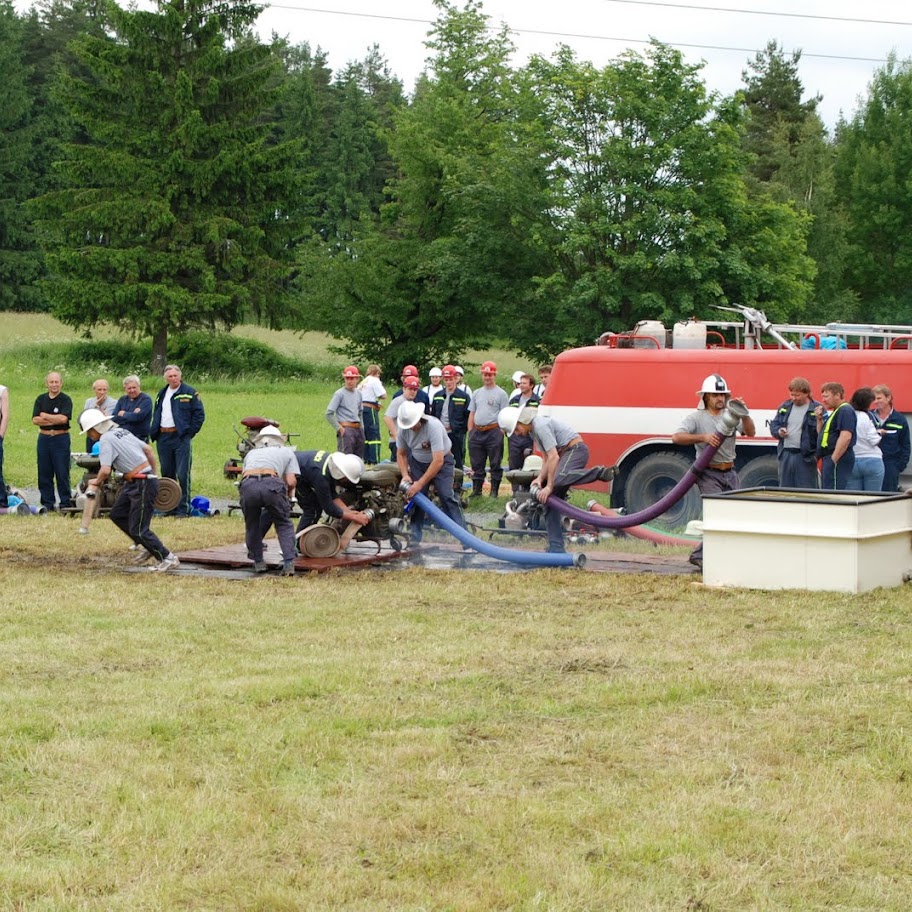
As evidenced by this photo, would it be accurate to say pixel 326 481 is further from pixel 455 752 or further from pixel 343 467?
pixel 455 752

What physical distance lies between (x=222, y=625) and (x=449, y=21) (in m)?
45.4

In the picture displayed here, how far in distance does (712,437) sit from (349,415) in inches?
257

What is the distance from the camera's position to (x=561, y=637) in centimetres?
985

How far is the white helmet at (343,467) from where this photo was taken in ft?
43.3

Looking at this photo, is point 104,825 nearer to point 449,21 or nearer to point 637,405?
point 637,405

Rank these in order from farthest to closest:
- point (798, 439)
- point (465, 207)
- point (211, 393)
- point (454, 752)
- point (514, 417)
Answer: point (465, 207)
point (211, 393)
point (798, 439)
point (514, 417)
point (454, 752)

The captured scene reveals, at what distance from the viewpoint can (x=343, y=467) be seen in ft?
43.4

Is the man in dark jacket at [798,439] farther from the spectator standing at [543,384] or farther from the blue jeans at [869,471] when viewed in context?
the spectator standing at [543,384]

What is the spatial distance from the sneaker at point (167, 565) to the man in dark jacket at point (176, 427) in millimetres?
3963

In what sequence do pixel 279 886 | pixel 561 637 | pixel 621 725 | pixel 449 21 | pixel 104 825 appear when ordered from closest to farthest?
pixel 279 886 → pixel 104 825 → pixel 621 725 → pixel 561 637 → pixel 449 21

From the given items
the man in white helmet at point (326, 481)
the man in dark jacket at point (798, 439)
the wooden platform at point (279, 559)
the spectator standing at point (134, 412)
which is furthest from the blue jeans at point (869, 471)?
the spectator standing at point (134, 412)

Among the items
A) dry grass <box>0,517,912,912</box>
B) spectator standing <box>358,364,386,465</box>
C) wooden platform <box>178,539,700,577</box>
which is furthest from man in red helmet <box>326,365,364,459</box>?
dry grass <box>0,517,912,912</box>

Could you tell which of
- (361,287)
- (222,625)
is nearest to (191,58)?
(361,287)

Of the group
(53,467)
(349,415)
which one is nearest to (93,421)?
(53,467)
